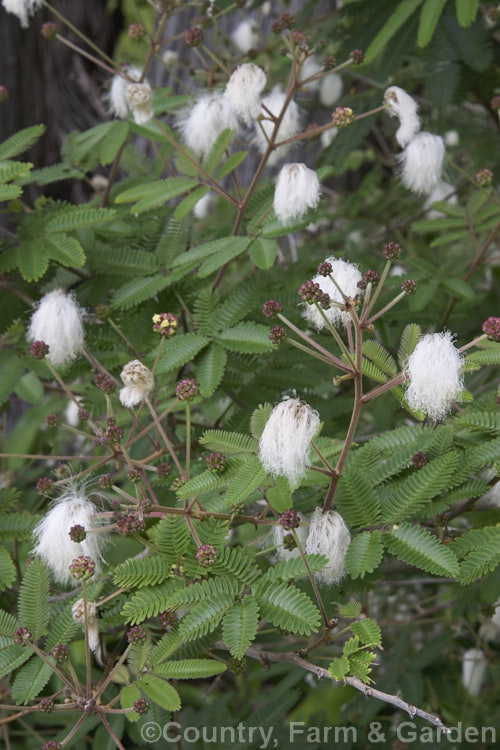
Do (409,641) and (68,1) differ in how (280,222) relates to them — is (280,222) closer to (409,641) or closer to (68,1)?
(409,641)

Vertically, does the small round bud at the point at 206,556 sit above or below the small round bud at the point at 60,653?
above

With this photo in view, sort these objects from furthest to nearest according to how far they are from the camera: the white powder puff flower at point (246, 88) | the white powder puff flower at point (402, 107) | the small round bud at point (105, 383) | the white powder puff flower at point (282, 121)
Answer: the white powder puff flower at point (282, 121) → the white powder puff flower at point (402, 107) → the white powder puff flower at point (246, 88) → the small round bud at point (105, 383)

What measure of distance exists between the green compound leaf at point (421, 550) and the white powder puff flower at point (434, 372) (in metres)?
0.27

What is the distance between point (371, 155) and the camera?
4.79 meters

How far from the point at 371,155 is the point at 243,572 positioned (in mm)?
3612

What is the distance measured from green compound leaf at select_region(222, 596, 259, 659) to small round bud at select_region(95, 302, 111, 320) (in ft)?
3.54

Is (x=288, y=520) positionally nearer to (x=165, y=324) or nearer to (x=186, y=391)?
(x=186, y=391)

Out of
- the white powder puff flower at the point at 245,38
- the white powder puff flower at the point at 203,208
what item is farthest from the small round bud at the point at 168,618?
the white powder puff flower at the point at 245,38

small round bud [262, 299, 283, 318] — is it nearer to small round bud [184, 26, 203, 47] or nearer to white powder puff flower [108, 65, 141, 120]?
small round bud [184, 26, 203, 47]

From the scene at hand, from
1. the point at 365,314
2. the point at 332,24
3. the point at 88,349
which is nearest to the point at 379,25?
the point at 332,24

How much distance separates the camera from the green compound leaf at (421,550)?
1.60 m

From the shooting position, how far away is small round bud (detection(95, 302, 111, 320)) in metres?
2.41

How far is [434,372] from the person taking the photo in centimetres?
156

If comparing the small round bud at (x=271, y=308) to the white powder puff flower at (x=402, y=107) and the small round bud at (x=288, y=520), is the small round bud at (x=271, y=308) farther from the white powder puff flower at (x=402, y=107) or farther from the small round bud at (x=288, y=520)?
the white powder puff flower at (x=402, y=107)
